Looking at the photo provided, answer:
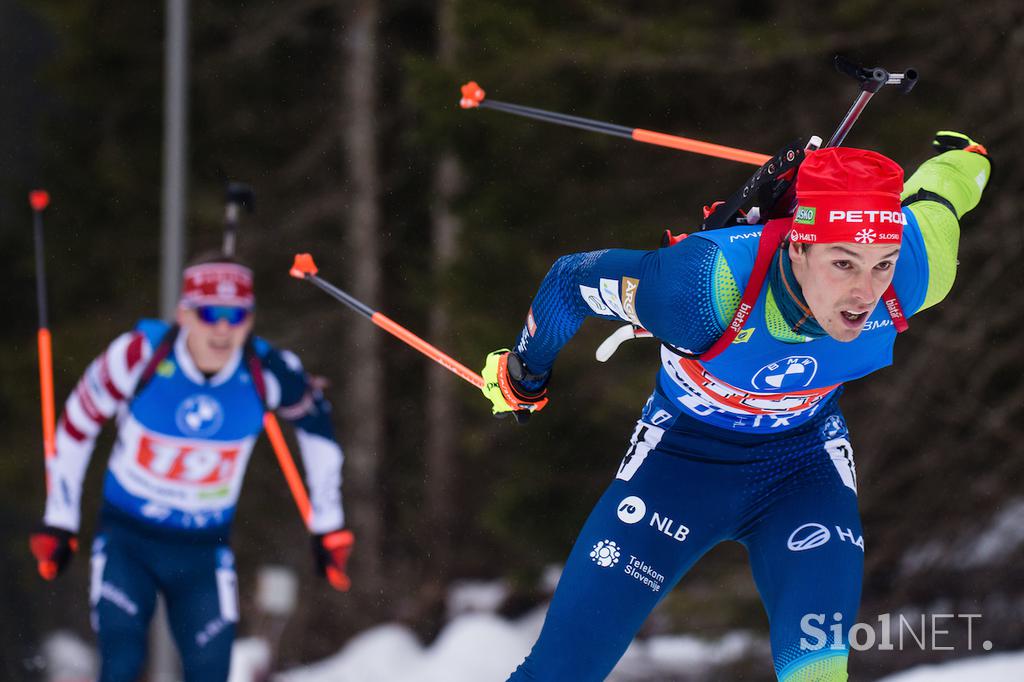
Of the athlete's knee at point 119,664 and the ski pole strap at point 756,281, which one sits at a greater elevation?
the ski pole strap at point 756,281

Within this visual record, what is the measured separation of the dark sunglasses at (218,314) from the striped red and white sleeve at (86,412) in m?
0.24

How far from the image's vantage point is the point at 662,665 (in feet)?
28.4

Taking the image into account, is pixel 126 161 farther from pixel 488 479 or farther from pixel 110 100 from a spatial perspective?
pixel 488 479

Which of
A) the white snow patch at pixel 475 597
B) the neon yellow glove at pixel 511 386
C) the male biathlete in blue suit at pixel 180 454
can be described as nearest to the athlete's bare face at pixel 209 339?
the male biathlete in blue suit at pixel 180 454

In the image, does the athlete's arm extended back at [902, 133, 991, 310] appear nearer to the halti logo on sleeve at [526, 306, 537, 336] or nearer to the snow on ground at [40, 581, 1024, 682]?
the halti logo on sleeve at [526, 306, 537, 336]

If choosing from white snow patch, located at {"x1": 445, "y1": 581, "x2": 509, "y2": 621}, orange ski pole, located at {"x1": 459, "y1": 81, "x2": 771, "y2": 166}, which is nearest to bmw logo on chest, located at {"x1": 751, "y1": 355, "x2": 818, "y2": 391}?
orange ski pole, located at {"x1": 459, "y1": 81, "x2": 771, "y2": 166}

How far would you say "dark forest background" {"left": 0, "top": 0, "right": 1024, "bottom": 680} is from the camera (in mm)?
8141

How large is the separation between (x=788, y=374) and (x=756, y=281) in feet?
1.17

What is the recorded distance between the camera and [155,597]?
511 cm

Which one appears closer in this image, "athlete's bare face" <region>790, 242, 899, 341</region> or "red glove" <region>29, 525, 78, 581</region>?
"athlete's bare face" <region>790, 242, 899, 341</region>

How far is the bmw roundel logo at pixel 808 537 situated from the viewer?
3.54 meters

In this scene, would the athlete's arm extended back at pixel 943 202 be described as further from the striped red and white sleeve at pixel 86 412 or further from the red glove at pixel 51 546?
the red glove at pixel 51 546

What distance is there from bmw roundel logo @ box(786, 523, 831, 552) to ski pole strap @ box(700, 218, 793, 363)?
52 centimetres

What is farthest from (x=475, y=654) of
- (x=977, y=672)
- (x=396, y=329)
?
(x=396, y=329)
